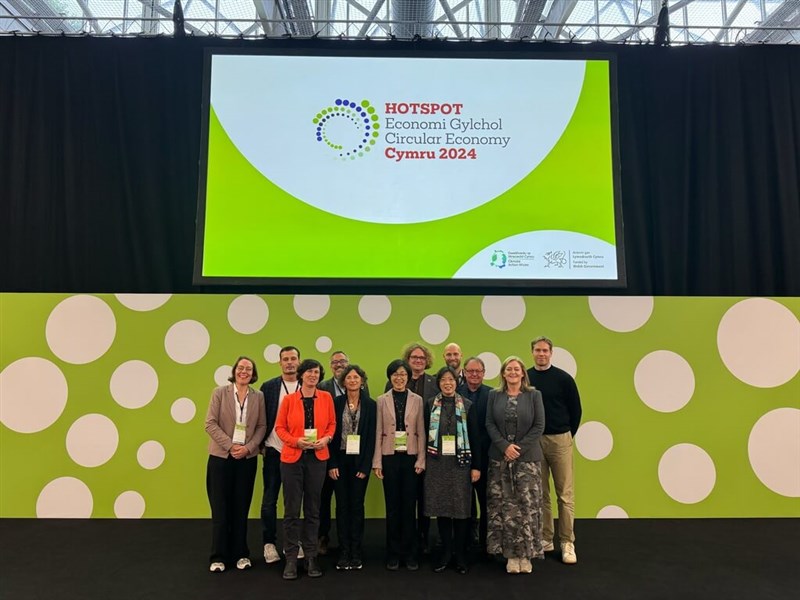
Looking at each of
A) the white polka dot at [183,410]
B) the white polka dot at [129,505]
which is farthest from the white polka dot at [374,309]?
the white polka dot at [129,505]

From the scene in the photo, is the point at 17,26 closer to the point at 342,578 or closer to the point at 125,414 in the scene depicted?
the point at 125,414

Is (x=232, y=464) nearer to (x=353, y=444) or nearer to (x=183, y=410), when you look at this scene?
(x=353, y=444)

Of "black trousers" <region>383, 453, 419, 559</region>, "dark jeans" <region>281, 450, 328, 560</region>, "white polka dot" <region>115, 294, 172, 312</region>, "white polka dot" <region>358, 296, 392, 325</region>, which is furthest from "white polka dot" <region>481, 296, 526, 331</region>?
"white polka dot" <region>115, 294, 172, 312</region>

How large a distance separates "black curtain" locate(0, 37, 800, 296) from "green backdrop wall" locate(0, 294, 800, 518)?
53 centimetres

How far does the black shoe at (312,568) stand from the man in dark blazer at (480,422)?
97 centimetres

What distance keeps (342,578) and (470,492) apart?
0.83m

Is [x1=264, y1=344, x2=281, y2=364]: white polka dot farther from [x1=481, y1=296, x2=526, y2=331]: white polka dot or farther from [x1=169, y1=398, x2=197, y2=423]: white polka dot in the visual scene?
[x1=481, y1=296, x2=526, y2=331]: white polka dot

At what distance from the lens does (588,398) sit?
4199mm

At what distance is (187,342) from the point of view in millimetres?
4195

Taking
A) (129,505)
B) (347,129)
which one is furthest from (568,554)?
(347,129)

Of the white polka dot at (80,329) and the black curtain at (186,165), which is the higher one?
the black curtain at (186,165)

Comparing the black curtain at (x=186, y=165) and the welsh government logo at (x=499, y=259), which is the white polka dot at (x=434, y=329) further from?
the black curtain at (x=186, y=165)

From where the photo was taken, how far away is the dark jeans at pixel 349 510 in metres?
3.10

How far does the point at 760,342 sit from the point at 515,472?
102 inches
